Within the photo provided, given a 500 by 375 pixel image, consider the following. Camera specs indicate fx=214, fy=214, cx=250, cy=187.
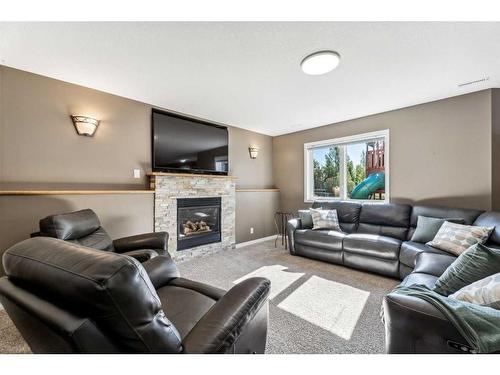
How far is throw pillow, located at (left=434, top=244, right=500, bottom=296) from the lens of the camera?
1.25 metres

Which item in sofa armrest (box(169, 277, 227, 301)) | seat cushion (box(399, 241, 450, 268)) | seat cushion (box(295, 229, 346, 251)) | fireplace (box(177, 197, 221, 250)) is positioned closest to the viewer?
sofa armrest (box(169, 277, 227, 301))

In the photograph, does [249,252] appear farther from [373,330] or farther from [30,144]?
[30,144]

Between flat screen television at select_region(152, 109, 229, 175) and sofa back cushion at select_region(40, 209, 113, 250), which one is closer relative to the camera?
sofa back cushion at select_region(40, 209, 113, 250)

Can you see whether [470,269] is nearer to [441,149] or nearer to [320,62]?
[320,62]

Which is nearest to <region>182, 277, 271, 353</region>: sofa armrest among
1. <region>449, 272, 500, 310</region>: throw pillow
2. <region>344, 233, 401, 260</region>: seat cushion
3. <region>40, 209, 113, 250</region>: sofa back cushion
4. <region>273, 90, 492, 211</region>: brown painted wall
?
<region>449, 272, 500, 310</region>: throw pillow

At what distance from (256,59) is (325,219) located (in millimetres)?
2559

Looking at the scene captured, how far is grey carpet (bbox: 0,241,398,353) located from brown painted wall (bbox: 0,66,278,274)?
98 centimetres

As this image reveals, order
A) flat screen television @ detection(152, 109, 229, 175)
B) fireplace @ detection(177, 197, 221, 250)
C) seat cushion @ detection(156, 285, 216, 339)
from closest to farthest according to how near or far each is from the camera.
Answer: seat cushion @ detection(156, 285, 216, 339)
flat screen television @ detection(152, 109, 229, 175)
fireplace @ detection(177, 197, 221, 250)

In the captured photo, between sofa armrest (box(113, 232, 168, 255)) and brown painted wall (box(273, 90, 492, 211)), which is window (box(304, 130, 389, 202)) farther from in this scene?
sofa armrest (box(113, 232, 168, 255))

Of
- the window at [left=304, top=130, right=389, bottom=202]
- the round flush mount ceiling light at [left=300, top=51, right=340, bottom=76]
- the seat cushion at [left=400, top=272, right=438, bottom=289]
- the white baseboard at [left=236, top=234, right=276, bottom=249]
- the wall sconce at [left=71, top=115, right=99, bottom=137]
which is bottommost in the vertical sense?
A: the white baseboard at [left=236, top=234, right=276, bottom=249]

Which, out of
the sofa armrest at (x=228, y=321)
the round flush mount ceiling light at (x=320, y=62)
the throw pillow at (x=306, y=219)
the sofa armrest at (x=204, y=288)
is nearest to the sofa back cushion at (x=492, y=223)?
the throw pillow at (x=306, y=219)

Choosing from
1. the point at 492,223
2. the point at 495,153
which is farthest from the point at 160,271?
the point at 495,153
